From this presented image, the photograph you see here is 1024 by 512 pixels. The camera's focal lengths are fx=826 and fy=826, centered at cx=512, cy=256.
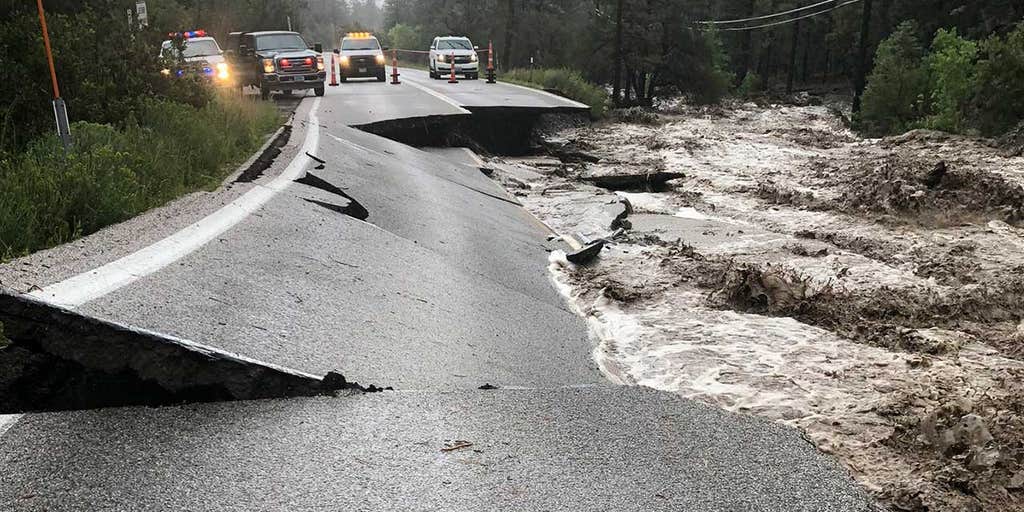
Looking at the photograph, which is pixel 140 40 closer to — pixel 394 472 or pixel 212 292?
pixel 212 292

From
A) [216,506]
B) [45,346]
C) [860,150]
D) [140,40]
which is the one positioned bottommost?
[860,150]

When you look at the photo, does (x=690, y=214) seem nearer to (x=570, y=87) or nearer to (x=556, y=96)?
(x=556, y=96)

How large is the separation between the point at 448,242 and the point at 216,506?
5.70 m

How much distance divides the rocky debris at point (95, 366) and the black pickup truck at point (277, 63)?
21.0 meters

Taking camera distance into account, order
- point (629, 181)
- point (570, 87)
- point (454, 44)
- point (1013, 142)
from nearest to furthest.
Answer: point (629, 181), point (1013, 142), point (570, 87), point (454, 44)

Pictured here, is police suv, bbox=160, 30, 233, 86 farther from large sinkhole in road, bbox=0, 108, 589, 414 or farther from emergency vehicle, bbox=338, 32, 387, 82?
large sinkhole in road, bbox=0, 108, 589, 414

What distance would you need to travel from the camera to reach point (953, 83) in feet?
74.8

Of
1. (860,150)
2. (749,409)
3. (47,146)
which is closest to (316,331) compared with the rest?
(749,409)

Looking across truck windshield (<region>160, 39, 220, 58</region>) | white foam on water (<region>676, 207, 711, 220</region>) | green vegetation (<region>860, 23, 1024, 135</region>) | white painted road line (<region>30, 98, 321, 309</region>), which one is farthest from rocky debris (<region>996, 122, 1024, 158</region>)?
truck windshield (<region>160, 39, 220, 58</region>)

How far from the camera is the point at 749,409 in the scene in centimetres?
508

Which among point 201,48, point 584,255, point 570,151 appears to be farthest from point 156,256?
point 201,48

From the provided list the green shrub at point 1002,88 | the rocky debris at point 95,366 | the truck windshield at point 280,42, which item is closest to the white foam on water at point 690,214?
the green shrub at point 1002,88

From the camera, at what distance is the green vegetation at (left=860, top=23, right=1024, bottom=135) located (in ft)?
65.4

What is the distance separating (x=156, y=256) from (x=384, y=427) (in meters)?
2.45
